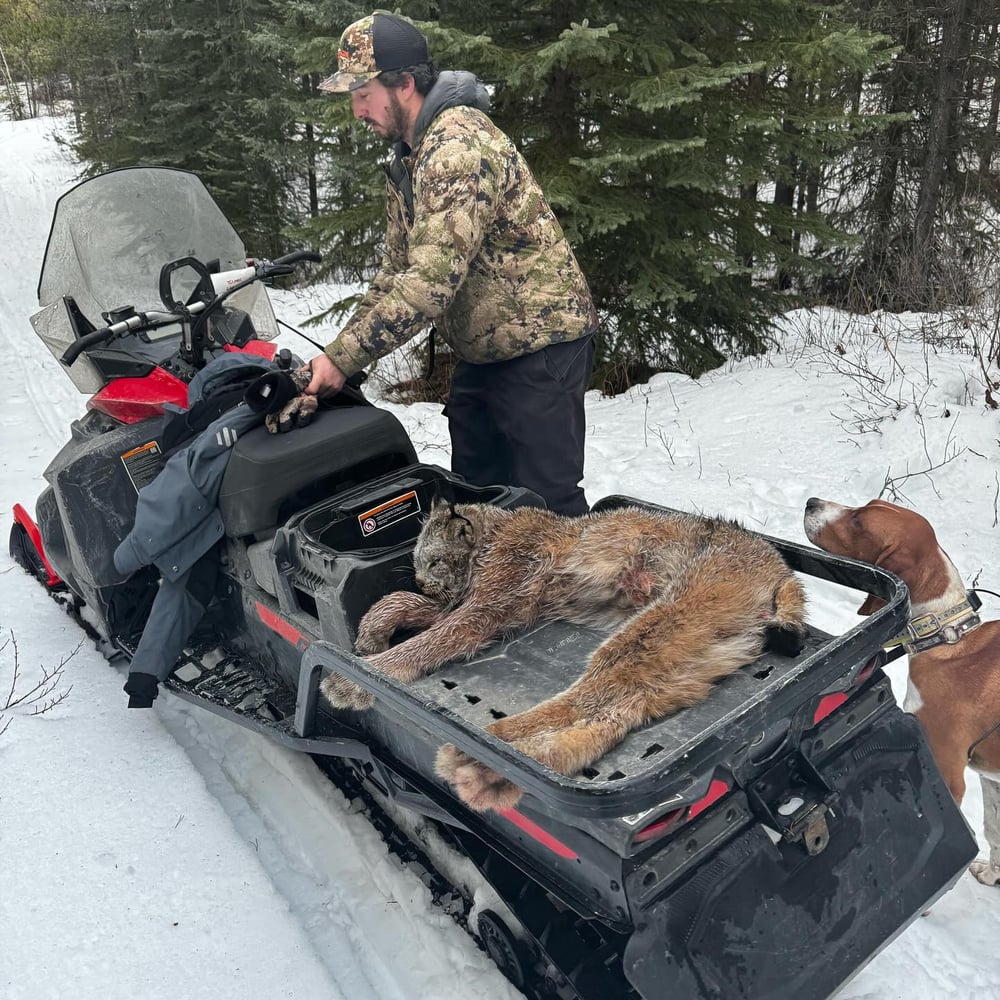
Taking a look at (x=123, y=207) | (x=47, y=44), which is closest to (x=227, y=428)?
(x=123, y=207)

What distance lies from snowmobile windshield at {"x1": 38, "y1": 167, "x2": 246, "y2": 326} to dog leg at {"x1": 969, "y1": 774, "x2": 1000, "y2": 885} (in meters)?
3.57

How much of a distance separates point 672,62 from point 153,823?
18.1 feet

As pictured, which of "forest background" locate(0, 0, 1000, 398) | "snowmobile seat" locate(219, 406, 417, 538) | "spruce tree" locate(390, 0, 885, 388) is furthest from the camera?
"forest background" locate(0, 0, 1000, 398)

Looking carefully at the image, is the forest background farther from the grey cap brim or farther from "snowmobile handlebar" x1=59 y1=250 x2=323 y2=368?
the grey cap brim

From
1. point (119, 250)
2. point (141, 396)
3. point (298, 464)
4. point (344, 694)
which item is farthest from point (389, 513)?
point (119, 250)

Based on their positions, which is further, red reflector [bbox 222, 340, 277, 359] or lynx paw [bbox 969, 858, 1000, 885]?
red reflector [bbox 222, 340, 277, 359]

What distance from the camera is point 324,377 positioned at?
2.87 meters

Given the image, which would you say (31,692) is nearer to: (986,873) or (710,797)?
(710,797)

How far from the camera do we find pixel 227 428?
2.88 metres

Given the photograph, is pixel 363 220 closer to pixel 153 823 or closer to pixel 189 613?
pixel 189 613

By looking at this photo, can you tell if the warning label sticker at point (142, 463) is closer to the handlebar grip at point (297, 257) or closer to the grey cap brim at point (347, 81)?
the handlebar grip at point (297, 257)

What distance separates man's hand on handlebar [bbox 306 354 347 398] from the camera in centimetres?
287

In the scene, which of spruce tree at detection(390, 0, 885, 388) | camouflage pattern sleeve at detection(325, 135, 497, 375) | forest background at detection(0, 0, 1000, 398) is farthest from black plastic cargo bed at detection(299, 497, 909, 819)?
forest background at detection(0, 0, 1000, 398)

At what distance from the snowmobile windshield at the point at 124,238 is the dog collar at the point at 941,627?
3.14 m
